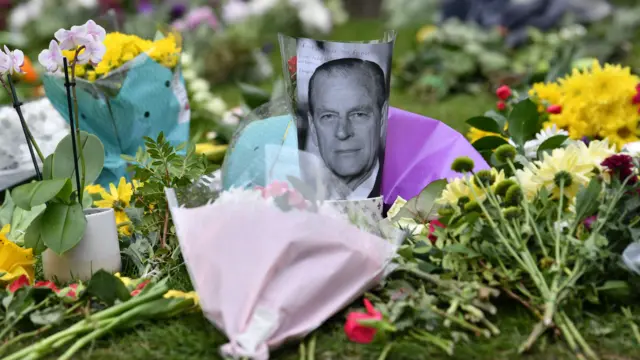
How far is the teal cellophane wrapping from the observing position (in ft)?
6.88

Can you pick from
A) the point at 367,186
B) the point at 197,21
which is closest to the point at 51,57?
the point at 367,186

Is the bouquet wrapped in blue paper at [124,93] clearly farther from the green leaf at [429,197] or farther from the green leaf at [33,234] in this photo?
the green leaf at [429,197]

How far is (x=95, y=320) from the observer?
1.23 meters

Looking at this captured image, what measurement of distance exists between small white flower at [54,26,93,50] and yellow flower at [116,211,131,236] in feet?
1.48

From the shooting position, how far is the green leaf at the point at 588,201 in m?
1.33

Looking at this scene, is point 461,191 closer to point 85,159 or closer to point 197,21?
point 85,159

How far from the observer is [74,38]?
4.46 feet

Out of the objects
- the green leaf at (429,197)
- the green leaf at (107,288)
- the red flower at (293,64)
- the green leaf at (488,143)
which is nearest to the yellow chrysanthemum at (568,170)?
the green leaf at (429,197)

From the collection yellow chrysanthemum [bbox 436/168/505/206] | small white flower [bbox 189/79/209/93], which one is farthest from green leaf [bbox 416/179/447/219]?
small white flower [bbox 189/79/209/93]

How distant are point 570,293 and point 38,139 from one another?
181cm

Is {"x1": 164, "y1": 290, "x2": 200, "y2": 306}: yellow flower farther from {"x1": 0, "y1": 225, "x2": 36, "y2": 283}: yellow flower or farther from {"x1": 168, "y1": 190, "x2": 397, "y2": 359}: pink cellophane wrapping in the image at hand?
{"x1": 0, "y1": 225, "x2": 36, "y2": 283}: yellow flower

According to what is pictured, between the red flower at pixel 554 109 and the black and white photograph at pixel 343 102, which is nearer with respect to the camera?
the black and white photograph at pixel 343 102

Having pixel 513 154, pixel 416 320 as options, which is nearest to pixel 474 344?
pixel 416 320

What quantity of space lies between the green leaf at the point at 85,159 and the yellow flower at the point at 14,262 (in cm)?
17
